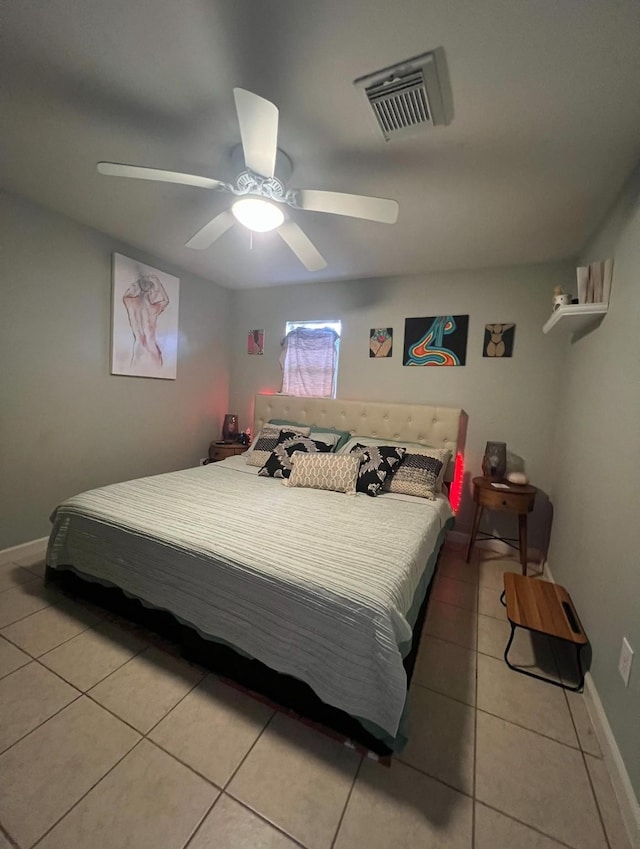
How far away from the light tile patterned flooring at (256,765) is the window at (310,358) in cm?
248

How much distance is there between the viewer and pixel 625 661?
3.89ft

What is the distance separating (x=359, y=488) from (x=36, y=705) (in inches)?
74.8

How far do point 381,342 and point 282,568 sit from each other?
8.05 ft

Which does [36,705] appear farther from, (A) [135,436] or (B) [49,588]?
(A) [135,436]

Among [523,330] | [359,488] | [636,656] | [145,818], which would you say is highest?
[523,330]

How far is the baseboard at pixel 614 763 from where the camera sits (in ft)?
3.27

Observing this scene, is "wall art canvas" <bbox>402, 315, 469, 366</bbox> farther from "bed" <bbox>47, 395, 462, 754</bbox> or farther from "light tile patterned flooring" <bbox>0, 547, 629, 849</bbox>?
"light tile patterned flooring" <bbox>0, 547, 629, 849</bbox>

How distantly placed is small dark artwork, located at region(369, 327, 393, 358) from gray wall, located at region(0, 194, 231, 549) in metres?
1.96

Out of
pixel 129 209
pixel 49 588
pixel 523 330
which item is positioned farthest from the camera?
pixel 523 330

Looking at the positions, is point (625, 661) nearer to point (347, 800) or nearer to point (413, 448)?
point (347, 800)

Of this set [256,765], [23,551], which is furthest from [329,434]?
[23,551]

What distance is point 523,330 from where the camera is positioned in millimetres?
2695

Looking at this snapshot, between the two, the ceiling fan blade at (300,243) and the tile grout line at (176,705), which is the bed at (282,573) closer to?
the tile grout line at (176,705)

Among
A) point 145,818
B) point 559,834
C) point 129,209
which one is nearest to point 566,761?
point 559,834
